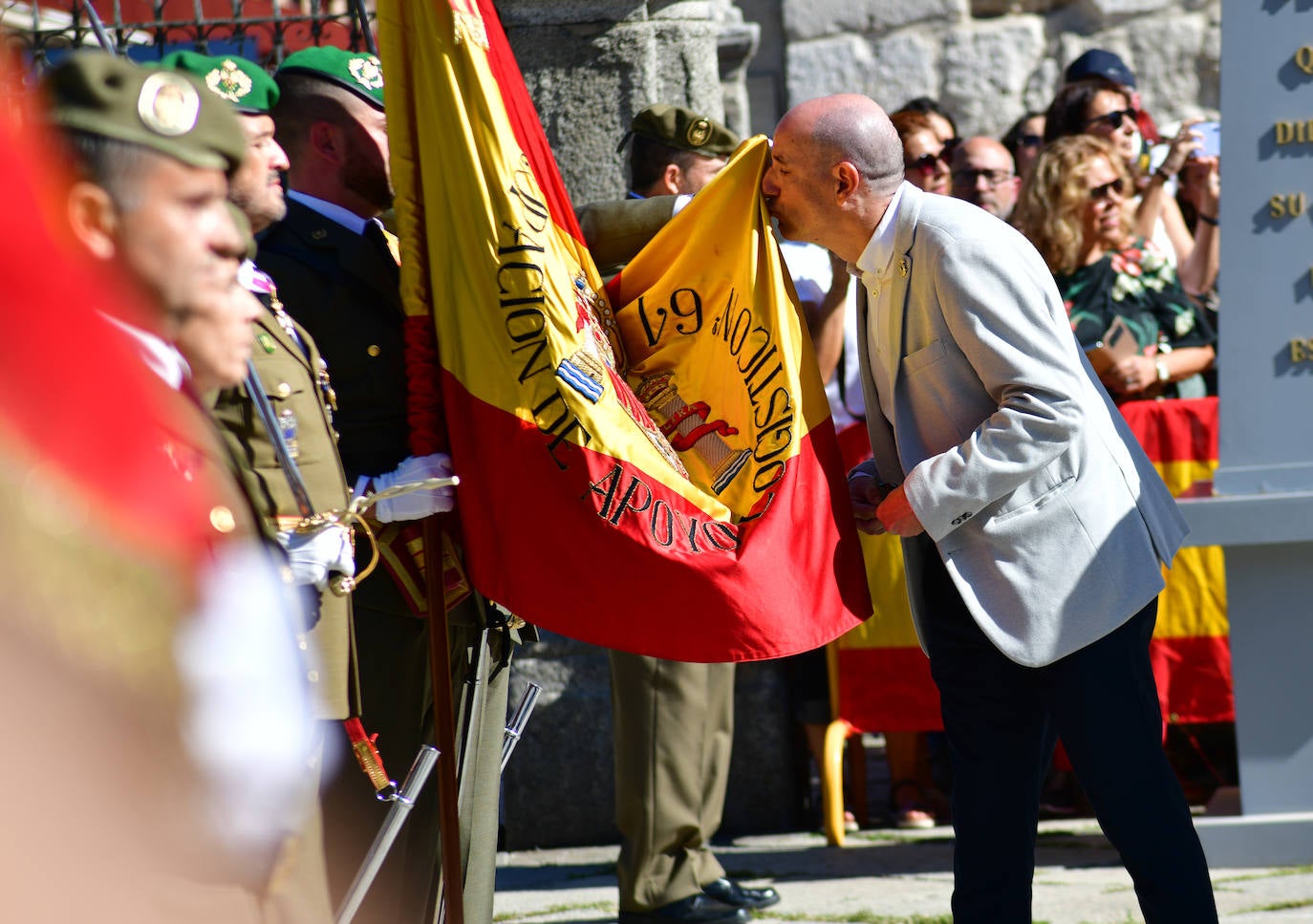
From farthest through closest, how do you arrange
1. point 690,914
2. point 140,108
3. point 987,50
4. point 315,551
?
1. point 987,50
2. point 690,914
3. point 315,551
4. point 140,108

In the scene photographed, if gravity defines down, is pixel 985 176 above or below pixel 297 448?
above

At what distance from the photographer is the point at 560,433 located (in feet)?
9.28

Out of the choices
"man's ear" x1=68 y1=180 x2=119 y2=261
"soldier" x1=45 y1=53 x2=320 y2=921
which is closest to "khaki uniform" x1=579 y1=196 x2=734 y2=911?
"soldier" x1=45 y1=53 x2=320 y2=921

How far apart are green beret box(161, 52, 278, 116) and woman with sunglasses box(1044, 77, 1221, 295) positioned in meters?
3.06

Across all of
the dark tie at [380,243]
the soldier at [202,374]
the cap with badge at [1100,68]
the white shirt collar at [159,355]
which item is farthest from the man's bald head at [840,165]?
the cap with badge at [1100,68]

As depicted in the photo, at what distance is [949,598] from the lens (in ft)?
9.67

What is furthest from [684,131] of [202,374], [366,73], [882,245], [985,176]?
[202,374]

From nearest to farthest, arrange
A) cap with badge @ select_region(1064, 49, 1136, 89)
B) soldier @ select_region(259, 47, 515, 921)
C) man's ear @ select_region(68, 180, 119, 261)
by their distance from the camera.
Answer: man's ear @ select_region(68, 180, 119, 261) < soldier @ select_region(259, 47, 515, 921) < cap with badge @ select_region(1064, 49, 1136, 89)

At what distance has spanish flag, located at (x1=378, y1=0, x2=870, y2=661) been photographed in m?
2.83

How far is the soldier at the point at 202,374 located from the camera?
128cm

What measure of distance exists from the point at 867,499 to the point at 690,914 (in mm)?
1443

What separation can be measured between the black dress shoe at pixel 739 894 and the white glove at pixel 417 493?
1.69m

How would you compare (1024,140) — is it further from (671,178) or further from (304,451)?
(304,451)

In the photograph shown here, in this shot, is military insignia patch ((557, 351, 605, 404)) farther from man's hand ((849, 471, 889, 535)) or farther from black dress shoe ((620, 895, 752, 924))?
black dress shoe ((620, 895, 752, 924))
